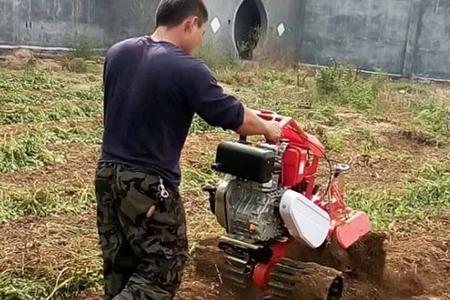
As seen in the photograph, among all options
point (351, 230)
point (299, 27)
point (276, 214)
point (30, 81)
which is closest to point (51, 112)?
point (30, 81)

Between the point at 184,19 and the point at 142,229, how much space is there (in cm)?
93

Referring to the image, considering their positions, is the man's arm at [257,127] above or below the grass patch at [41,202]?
above

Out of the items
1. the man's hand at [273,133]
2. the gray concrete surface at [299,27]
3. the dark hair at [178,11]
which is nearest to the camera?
the dark hair at [178,11]

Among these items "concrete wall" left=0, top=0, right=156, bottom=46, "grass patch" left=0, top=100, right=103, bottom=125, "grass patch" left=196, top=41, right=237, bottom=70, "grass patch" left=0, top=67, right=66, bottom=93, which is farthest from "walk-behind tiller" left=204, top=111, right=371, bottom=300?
"concrete wall" left=0, top=0, right=156, bottom=46

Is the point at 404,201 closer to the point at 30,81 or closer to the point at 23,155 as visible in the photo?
the point at 23,155

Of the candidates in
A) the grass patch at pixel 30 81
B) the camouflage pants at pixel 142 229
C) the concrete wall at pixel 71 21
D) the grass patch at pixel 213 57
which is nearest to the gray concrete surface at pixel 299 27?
the concrete wall at pixel 71 21

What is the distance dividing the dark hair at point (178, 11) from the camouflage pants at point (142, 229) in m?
0.67

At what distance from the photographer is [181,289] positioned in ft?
14.1

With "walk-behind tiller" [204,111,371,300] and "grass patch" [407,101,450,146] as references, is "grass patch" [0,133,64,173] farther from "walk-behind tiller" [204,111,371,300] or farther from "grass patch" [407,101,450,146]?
"grass patch" [407,101,450,146]

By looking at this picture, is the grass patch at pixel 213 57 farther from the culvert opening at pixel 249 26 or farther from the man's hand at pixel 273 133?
the man's hand at pixel 273 133

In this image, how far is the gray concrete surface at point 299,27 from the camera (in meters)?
15.3

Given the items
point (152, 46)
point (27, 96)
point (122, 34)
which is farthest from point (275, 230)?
point (122, 34)

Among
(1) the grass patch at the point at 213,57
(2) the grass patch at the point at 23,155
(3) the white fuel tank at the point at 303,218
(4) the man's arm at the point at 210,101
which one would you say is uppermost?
(4) the man's arm at the point at 210,101

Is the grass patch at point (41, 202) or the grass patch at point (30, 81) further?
the grass patch at point (30, 81)
